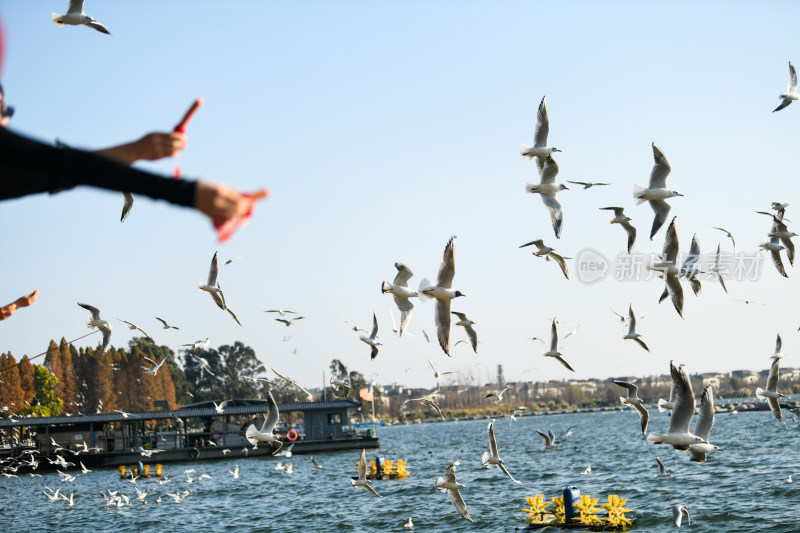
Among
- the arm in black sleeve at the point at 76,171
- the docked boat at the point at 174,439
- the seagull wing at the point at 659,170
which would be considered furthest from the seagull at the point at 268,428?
the docked boat at the point at 174,439

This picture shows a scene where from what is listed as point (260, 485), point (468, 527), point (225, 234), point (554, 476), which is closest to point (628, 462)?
point (554, 476)

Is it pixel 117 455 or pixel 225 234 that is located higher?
pixel 225 234

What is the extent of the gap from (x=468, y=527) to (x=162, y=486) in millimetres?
22960

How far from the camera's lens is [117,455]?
54875mm

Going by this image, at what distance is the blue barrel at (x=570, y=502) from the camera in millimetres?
20781

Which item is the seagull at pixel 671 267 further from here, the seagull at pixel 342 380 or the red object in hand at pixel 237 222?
the red object in hand at pixel 237 222

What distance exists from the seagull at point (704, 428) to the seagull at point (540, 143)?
5.73 meters

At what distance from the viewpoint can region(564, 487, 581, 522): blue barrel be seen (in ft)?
68.2

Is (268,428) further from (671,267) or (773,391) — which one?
(773,391)

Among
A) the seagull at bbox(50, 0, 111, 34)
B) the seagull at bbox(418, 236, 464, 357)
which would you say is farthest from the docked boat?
the seagull at bbox(50, 0, 111, 34)

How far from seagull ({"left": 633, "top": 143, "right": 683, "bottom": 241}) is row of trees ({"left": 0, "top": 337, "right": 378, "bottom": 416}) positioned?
63.4 meters

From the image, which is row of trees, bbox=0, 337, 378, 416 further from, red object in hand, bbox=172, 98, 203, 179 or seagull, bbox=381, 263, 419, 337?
red object in hand, bbox=172, 98, 203, 179

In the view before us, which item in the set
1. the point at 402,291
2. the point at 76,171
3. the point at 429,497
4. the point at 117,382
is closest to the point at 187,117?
the point at 76,171

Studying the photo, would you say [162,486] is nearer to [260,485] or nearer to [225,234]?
[260,485]
